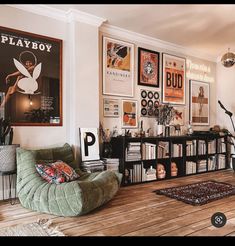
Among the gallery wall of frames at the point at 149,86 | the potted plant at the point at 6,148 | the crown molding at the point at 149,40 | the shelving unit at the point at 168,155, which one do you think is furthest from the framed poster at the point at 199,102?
the potted plant at the point at 6,148

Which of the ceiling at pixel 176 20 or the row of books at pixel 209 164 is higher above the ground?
the ceiling at pixel 176 20

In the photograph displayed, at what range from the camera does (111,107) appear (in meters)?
4.20

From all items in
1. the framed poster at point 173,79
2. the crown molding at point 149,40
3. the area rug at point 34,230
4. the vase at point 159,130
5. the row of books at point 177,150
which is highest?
the crown molding at point 149,40

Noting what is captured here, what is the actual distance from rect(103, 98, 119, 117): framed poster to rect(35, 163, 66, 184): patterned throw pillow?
1.52 meters

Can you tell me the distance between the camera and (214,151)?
5.30m

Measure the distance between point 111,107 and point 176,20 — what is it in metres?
1.72

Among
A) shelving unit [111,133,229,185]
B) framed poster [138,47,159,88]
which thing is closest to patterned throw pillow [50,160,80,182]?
shelving unit [111,133,229,185]

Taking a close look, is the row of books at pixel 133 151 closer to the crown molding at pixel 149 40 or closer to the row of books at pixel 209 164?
the row of books at pixel 209 164

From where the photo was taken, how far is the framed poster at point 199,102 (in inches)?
212

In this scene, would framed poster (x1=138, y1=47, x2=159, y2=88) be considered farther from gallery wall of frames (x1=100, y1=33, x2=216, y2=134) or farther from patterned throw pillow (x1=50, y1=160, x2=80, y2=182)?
patterned throw pillow (x1=50, y1=160, x2=80, y2=182)

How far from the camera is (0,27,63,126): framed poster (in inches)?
→ 127

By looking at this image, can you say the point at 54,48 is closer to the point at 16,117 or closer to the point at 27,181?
the point at 16,117
